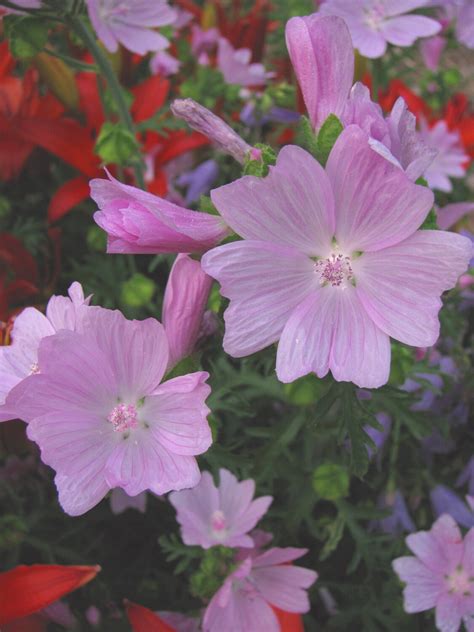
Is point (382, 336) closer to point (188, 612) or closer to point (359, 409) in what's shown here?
point (359, 409)

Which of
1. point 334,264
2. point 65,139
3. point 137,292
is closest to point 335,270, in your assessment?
point 334,264

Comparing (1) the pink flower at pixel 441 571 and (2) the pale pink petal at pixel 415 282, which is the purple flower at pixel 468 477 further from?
(2) the pale pink petal at pixel 415 282

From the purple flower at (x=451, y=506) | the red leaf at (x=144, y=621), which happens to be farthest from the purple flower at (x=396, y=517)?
the red leaf at (x=144, y=621)

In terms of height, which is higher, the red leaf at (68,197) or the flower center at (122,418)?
the flower center at (122,418)

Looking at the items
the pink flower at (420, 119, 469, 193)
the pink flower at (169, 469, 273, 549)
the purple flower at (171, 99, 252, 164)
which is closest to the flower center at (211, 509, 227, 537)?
the pink flower at (169, 469, 273, 549)

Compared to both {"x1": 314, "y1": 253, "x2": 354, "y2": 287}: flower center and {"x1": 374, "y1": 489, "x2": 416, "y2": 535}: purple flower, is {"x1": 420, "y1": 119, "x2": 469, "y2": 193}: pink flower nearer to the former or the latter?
{"x1": 374, "y1": 489, "x2": 416, "y2": 535}: purple flower

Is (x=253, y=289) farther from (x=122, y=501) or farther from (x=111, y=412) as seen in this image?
(x=122, y=501)
